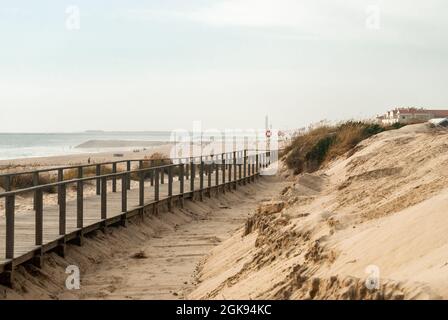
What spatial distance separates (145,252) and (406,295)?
814 centimetres

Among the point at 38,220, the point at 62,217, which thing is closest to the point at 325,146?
the point at 62,217

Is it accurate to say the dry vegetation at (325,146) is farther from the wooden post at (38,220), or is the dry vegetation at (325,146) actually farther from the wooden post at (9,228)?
the wooden post at (9,228)

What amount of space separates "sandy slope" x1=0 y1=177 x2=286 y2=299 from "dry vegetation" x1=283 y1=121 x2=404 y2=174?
44.1ft

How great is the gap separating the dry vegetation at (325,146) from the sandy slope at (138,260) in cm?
1343

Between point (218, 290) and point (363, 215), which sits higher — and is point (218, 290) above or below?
below

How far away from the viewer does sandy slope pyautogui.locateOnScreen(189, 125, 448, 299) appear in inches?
216

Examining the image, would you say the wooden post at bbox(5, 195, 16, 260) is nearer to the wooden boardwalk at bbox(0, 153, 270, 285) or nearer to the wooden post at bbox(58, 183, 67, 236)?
the wooden boardwalk at bbox(0, 153, 270, 285)

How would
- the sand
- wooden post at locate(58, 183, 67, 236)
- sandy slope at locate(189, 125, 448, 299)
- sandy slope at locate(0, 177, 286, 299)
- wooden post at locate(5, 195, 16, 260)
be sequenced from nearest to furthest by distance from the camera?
1. sandy slope at locate(189, 125, 448, 299)
2. the sand
3. wooden post at locate(5, 195, 16, 260)
4. sandy slope at locate(0, 177, 286, 299)
5. wooden post at locate(58, 183, 67, 236)

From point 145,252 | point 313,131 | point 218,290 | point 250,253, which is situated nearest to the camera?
point 218,290

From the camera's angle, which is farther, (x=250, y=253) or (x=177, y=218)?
(x=177, y=218)

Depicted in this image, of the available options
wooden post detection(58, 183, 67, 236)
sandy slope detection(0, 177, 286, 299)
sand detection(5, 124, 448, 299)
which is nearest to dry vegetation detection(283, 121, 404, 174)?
sandy slope detection(0, 177, 286, 299)

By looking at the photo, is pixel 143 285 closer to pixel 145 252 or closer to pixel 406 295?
pixel 145 252

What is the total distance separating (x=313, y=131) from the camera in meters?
36.1

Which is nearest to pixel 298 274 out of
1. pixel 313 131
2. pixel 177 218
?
pixel 177 218
